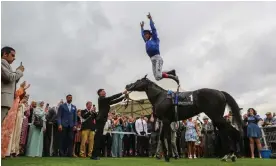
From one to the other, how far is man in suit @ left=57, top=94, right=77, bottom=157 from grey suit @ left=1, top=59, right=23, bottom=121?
6.84 m

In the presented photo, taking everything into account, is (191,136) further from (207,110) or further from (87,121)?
(207,110)

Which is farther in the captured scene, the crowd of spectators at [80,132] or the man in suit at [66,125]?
the man in suit at [66,125]

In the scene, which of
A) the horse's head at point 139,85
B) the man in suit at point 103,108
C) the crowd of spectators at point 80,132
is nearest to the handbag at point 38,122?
the crowd of spectators at point 80,132

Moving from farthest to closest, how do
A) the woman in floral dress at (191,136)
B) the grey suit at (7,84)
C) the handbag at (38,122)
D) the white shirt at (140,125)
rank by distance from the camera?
the white shirt at (140,125), the woman in floral dress at (191,136), the handbag at (38,122), the grey suit at (7,84)

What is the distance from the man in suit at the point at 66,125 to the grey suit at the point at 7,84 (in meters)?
6.84

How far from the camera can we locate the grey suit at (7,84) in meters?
5.72

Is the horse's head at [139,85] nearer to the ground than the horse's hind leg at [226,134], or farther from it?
farther from it

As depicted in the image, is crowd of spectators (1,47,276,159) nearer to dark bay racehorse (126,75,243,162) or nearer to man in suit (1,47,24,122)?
man in suit (1,47,24,122)

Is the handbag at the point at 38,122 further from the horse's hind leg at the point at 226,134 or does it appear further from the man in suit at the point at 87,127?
the horse's hind leg at the point at 226,134

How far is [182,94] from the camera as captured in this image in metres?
9.62

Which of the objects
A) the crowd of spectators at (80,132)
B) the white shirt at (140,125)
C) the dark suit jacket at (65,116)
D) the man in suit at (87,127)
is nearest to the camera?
the crowd of spectators at (80,132)

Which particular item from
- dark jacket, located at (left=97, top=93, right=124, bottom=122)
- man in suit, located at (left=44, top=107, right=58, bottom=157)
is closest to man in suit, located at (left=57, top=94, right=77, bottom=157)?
man in suit, located at (left=44, top=107, right=58, bottom=157)

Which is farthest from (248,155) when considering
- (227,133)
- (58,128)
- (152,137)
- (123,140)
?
(58,128)

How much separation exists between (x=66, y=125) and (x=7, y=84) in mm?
7136
